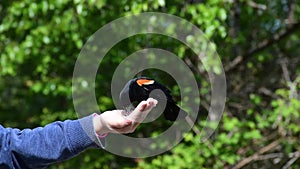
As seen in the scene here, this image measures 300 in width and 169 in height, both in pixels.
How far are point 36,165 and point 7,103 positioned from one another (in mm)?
6054

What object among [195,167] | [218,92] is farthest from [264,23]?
[218,92]

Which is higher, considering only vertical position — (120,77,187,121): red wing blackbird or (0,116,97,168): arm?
(120,77,187,121): red wing blackbird

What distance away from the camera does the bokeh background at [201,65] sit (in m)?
3.97

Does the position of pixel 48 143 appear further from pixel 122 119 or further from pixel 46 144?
pixel 122 119

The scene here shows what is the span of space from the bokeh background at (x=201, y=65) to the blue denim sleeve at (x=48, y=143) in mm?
2312

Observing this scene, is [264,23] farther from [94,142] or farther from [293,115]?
[94,142]

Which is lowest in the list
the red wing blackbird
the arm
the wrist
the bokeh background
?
the arm

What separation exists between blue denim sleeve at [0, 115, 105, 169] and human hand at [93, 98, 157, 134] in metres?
0.03

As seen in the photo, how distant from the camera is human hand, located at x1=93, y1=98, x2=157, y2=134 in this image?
1.15m

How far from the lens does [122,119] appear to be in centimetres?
117

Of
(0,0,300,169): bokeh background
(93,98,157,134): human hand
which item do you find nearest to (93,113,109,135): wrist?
(93,98,157,134): human hand

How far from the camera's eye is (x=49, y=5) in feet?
12.6

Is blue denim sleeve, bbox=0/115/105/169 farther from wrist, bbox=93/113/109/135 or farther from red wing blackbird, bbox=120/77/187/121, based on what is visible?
red wing blackbird, bbox=120/77/187/121

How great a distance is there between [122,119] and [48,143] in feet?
0.62
